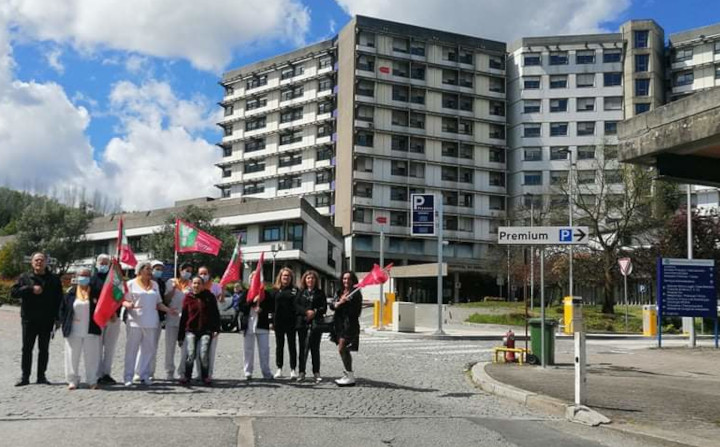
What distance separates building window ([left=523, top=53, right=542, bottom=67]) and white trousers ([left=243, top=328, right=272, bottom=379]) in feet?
249

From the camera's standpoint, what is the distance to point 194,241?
17.4m

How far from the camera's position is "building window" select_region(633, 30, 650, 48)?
257ft

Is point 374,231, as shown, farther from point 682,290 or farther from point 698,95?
point 698,95

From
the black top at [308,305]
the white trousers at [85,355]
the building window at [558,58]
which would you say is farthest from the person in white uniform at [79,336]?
the building window at [558,58]

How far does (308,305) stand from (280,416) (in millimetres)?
3218

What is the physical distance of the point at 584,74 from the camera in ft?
263

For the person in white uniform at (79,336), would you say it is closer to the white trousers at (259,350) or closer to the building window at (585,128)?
the white trousers at (259,350)

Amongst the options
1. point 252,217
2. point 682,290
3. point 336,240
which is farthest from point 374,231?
point 682,290

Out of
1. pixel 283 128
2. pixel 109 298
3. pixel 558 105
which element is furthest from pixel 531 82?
pixel 109 298

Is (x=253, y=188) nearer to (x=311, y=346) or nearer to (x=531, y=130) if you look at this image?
(x=531, y=130)

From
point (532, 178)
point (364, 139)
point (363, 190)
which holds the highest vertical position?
point (364, 139)

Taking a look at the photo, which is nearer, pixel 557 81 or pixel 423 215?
pixel 423 215

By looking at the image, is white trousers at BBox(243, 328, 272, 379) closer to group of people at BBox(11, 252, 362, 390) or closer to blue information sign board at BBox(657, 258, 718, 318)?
group of people at BBox(11, 252, 362, 390)

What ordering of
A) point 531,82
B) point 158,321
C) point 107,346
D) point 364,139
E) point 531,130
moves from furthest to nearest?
point 531,82, point 531,130, point 364,139, point 158,321, point 107,346
